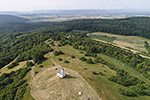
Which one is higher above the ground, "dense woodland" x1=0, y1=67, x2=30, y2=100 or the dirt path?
the dirt path

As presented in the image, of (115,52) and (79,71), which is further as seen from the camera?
(115,52)

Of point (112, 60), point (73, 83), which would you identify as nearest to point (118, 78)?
point (73, 83)

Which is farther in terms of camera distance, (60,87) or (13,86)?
(13,86)

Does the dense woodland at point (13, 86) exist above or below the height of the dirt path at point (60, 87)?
below

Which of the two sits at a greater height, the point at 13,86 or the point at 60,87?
the point at 60,87

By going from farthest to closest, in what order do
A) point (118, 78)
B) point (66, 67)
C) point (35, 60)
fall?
point (35, 60) < point (66, 67) < point (118, 78)

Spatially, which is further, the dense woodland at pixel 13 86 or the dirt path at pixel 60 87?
the dense woodland at pixel 13 86

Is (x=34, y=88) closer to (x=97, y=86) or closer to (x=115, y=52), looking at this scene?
(x=97, y=86)

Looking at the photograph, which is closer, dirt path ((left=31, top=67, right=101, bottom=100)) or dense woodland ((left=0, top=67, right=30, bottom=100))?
dirt path ((left=31, top=67, right=101, bottom=100))
